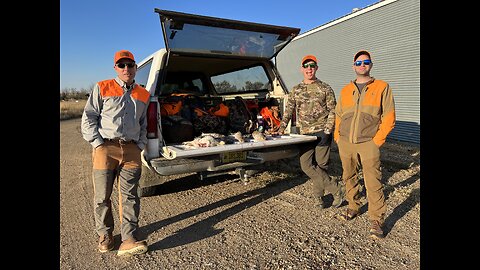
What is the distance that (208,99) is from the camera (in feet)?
18.2

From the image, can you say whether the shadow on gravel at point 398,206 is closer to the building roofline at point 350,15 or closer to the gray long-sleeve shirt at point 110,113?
the gray long-sleeve shirt at point 110,113

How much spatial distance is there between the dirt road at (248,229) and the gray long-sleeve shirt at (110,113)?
117 cm

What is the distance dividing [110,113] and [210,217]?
5.92ft

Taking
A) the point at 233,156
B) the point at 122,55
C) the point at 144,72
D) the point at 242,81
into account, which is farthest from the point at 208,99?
the point at 122,55

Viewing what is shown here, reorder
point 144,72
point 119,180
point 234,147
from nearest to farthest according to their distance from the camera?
point 119,180
point 234,147
point 144,72

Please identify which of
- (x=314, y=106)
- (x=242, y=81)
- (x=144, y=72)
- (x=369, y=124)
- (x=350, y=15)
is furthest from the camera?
(x=350, y=15)

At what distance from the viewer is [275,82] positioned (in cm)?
516

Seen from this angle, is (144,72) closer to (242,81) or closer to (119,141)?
(242,81)

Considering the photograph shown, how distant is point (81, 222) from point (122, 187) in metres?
1.24

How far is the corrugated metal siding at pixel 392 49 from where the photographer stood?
30.9ft

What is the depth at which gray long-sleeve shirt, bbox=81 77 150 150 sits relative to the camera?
2.84 m

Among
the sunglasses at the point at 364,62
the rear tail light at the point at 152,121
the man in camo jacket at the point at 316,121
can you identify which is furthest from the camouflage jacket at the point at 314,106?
the rear tail light at the point at 152,121
